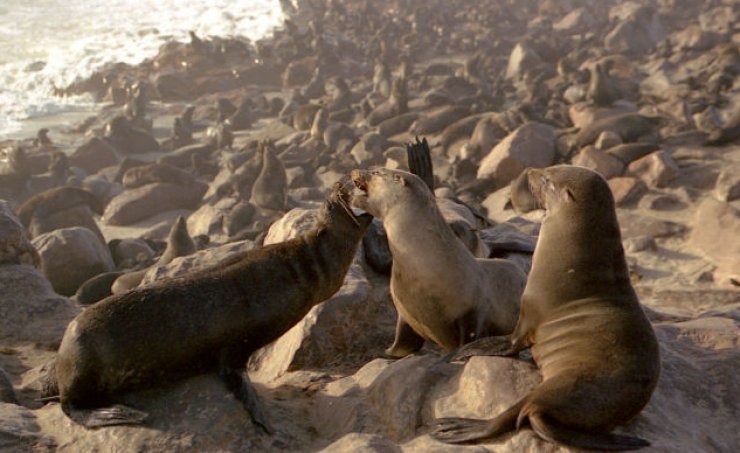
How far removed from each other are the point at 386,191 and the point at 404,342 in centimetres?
100

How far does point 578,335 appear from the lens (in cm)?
356

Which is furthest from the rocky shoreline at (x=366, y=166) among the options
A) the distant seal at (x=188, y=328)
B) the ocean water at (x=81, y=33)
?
the ocean water at (x=81, y=33)

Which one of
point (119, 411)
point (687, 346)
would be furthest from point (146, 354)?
point (687, 346)

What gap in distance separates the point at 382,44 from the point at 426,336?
23556 mm

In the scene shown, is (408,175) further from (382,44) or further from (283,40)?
(283,40)

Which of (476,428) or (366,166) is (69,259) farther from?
(476,428)

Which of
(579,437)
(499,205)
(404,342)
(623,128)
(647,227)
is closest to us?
(579,437)

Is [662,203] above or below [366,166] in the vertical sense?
above

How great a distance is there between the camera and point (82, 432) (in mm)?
3805

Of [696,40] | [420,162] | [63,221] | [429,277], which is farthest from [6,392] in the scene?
[696,40]

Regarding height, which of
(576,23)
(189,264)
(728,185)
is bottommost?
(728,185)

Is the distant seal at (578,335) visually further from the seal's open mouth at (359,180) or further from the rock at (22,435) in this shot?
the rock at (22,435)

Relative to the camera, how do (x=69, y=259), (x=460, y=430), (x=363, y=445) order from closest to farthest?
(x=363, y=445) → (x=460, y=430) → (x=69, y=259)

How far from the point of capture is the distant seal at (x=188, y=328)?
153 inches
